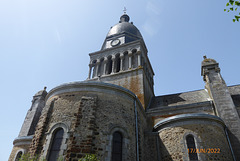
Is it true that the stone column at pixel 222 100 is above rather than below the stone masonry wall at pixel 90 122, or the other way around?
above

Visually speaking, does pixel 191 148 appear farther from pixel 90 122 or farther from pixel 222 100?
pixel 90 122

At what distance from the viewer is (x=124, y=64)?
19.8 metres

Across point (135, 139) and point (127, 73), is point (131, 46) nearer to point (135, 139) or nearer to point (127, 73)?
point (127, 73)

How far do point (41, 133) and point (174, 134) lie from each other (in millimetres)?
7729

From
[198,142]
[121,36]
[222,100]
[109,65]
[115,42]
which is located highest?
[121,36]

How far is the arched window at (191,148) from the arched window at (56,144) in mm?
7057

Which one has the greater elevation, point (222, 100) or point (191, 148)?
point (222, 100)

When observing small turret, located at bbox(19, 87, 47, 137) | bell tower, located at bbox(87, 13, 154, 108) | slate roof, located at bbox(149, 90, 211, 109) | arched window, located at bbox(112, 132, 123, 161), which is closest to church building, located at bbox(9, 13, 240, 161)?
arched window, located at bbox(112, 132, 123, 161)

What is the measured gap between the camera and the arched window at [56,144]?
868 cm

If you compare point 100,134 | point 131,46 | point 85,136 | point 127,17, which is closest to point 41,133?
point 85,136

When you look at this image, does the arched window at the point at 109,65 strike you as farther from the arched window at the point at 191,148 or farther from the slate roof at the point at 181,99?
the arched window at the point at 191,148

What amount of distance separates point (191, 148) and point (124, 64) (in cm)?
1186
